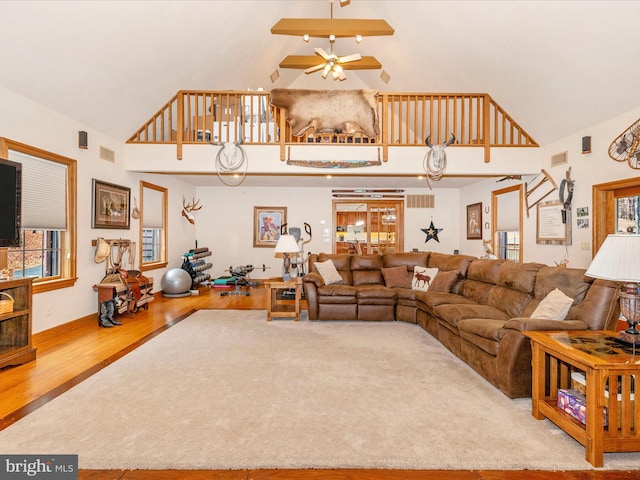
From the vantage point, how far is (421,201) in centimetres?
915

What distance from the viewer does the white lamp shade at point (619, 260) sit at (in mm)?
2014

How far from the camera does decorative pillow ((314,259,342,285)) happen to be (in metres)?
5.39

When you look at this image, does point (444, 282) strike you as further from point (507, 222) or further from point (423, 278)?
point (507, 222)

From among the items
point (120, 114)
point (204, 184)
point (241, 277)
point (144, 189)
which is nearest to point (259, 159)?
point (120, 114)

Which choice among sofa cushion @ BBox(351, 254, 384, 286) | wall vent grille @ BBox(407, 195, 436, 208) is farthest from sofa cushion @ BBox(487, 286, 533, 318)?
wall vent grille @ BBox(407, 195, 436, 208)

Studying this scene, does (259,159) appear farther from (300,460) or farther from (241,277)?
(300,460)

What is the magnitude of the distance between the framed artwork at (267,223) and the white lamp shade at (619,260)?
7446 mm

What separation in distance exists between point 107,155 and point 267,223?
4.35 meters

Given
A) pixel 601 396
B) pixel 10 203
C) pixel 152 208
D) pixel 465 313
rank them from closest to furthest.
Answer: pixel 601 396 < pixel 10 203 < pixel 465 313 < pixel 152 208

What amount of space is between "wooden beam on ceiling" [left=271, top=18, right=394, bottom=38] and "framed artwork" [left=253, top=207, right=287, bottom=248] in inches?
178

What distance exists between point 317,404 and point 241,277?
543 cm

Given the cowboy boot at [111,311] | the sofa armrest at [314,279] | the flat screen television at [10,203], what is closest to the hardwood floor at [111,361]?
the cowboy boot at [111,311]

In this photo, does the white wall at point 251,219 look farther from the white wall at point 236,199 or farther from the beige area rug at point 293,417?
the beige area rug at point 293,417

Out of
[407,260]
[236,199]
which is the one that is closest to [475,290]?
[407,260]
